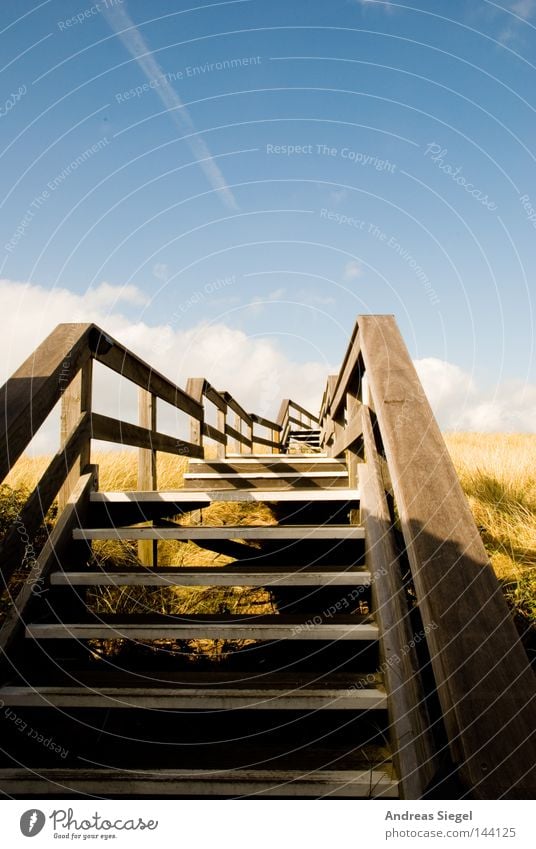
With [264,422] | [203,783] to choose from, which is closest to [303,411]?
[264,422]

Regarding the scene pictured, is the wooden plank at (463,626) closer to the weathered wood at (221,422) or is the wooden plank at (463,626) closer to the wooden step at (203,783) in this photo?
the wooden step at (203,783)

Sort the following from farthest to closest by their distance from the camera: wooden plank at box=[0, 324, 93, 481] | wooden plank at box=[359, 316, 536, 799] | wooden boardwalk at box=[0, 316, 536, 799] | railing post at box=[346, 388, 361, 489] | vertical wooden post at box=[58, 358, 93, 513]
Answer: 1. railing post at box=[346, 388, 361, 489]
2. vertical wooden post at box=[58, 358, 93, 513]
3. wooden plank at box=[0, 324, 93, 481]
4. wooden boardwalk at box=[0, 316, 536, 799]
5. wooden plank at box=[359, 316, 536, 799]

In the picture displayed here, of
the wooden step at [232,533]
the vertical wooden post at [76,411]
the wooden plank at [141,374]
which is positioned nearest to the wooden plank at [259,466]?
the wooden plank at [141,374]

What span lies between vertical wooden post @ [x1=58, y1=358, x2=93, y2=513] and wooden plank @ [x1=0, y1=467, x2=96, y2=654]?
4cm

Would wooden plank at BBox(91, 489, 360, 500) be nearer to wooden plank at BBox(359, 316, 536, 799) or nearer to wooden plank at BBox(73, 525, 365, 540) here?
wooden plank at BBox(73, 525, 365, 540)

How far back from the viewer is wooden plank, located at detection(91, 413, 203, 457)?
291cm

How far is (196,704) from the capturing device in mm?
1757

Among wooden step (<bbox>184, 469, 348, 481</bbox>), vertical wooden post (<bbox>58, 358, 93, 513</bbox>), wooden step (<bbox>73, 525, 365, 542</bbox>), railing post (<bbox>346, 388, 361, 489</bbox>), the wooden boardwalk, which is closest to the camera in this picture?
the wooden boardwalk

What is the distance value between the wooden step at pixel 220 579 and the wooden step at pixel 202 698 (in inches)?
15.8

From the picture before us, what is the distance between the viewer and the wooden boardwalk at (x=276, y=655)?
4.48ft

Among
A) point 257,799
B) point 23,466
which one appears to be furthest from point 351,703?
point 23,466

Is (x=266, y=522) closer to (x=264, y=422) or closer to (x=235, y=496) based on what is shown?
(x=235, y=496)

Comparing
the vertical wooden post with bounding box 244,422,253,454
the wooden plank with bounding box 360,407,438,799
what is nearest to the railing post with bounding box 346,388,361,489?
the wooden plank with bounding box 360,407,438,799

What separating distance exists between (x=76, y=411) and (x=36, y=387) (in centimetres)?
83
